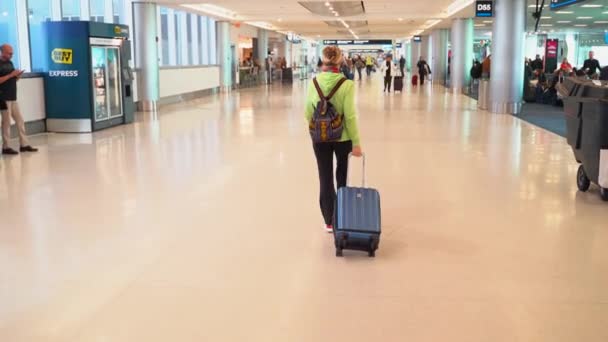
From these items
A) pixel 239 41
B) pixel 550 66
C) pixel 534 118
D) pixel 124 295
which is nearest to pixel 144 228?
pixel 124 295

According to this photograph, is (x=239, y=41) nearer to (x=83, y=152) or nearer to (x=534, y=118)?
(x=534, y=118)

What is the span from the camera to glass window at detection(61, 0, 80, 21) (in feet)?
53.0

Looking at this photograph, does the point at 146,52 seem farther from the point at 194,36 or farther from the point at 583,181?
the point at 583,181

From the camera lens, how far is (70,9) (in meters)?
16.6

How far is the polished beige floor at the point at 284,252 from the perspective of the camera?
11.8 ft

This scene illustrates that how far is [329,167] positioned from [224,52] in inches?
918

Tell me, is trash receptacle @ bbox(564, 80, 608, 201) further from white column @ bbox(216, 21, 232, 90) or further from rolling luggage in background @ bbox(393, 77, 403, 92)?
white column @ bbox(216, 21, 232, 90)

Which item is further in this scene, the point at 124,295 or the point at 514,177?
the point at 514,177

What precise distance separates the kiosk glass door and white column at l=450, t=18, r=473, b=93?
15735 mm

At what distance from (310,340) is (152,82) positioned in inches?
633

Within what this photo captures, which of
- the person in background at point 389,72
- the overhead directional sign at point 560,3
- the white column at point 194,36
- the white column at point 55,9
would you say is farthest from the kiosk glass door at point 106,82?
the person in background at point 389,72

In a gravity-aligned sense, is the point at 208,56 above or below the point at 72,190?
above

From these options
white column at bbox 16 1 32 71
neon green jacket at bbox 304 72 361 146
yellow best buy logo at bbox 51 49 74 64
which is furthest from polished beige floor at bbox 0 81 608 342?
white column at bbox 16 1 32 71

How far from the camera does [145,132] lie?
1277 centimetres
